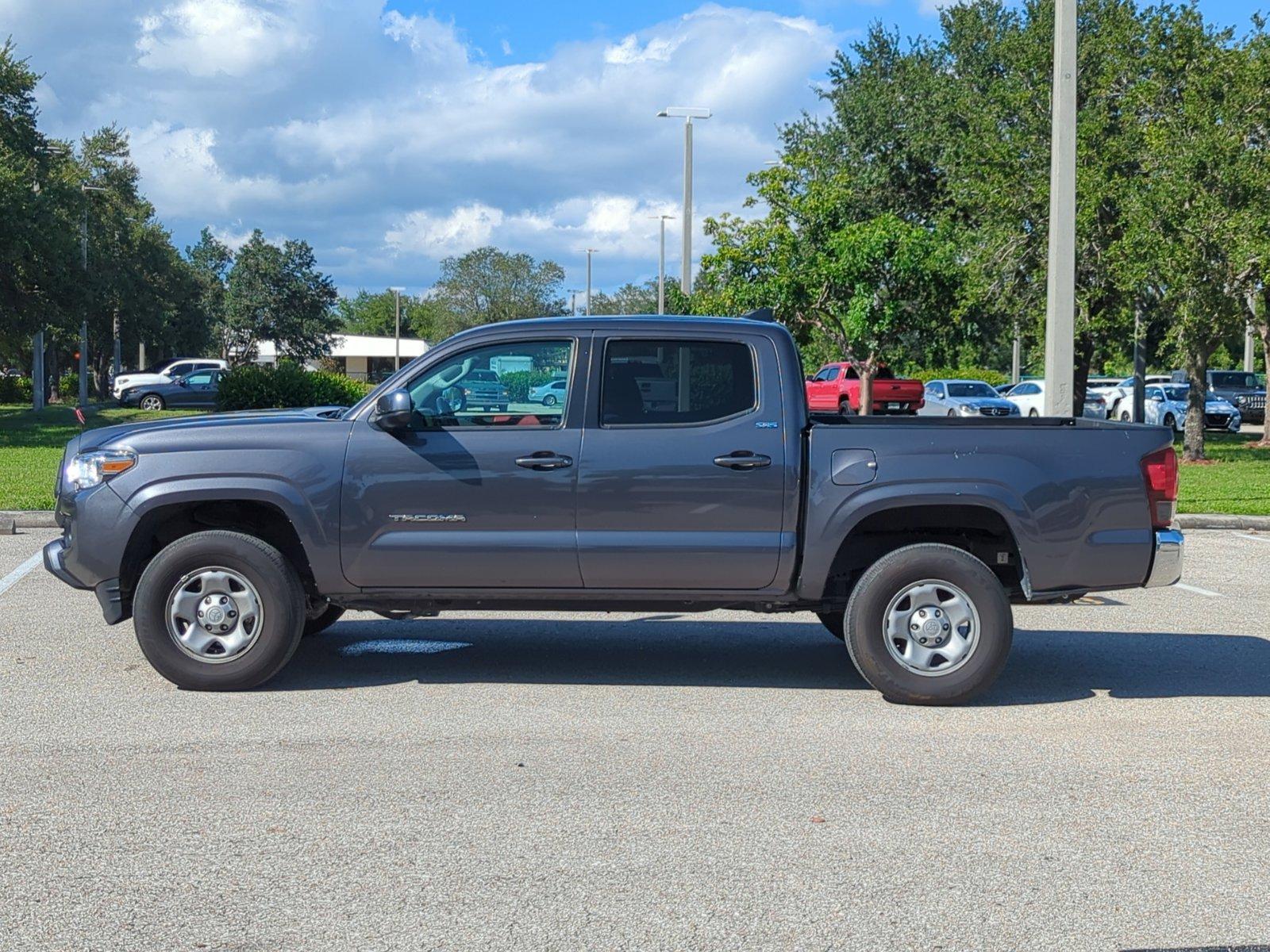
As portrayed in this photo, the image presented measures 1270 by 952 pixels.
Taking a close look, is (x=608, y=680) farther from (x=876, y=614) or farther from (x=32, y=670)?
(x=32, y=670)

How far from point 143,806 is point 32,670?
2878 millimetres

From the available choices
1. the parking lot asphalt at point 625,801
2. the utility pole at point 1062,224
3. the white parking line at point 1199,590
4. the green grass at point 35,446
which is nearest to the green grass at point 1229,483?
the utility pole at point 1062,224

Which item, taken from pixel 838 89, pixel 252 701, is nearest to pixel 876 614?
pixel 252 701

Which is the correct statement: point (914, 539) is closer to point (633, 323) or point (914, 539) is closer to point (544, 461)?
point (633, 323)

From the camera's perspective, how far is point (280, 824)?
505cm

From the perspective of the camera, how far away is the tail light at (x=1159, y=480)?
7027mm

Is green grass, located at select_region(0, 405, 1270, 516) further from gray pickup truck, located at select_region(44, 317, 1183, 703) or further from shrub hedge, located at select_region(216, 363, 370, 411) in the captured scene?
gray pickup truck, located at select_region(44, 317, 1183, 703)

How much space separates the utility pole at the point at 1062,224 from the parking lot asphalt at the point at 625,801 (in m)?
6.33

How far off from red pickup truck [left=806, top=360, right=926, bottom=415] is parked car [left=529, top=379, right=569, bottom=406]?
104ft

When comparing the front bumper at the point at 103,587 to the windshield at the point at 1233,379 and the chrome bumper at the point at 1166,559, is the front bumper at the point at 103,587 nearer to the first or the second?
the chrome bumper at the point at 1166,559

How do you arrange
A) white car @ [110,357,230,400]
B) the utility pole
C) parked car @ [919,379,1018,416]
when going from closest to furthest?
the utility pole < parked car @ [919,379,1018,416] < white car @ [110,357,230,400]

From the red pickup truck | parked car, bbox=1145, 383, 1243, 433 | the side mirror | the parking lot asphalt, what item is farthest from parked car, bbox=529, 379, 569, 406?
parked car, bbox=1145, 383, 1243, 433

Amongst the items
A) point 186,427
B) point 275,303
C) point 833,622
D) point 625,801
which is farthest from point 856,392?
point 275,303

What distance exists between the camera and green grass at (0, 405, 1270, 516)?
659 inches
